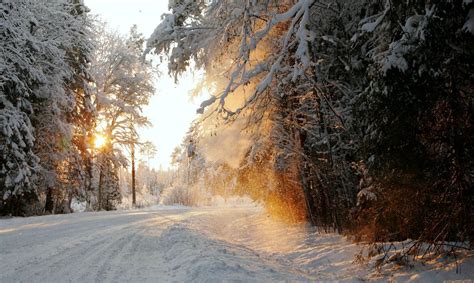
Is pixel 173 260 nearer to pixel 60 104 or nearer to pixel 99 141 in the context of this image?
pixel 60 104

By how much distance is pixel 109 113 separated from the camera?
26344 mm

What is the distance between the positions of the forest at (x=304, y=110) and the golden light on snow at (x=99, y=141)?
279 cm

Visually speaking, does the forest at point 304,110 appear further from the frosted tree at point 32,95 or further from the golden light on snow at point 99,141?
the golden light on snow at point 99,141

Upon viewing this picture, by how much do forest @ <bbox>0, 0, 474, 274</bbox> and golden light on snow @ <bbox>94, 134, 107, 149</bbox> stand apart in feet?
9.14

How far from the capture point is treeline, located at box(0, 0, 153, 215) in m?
14.0

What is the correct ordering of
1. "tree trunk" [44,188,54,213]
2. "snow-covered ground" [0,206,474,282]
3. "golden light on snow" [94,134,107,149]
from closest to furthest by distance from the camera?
1. "snow-covered ground" [0,206,474,282]
2. "tree trunk" [44,188,54,213]
3. "golden light on snow" [94,134,107,149]

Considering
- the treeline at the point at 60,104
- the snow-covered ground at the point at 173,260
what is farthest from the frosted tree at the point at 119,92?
the snow-covered ground at the point at 173,260

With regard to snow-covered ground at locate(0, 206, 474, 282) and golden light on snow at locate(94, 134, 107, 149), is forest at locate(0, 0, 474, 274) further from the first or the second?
golden light on snow at locate(94, 134, 107, 149)

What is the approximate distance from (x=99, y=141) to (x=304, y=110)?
19265mm

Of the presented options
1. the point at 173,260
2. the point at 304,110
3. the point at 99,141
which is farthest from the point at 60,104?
the point at 173,260

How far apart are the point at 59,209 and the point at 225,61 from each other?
17.3 metres

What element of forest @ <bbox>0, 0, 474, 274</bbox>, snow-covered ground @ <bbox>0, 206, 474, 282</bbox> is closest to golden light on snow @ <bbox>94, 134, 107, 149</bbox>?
forest @ <bbox>0, 0, 474, 274</bbox>

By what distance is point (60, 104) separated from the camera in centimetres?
1930

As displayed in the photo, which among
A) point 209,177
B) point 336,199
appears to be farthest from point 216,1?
point 209,177
